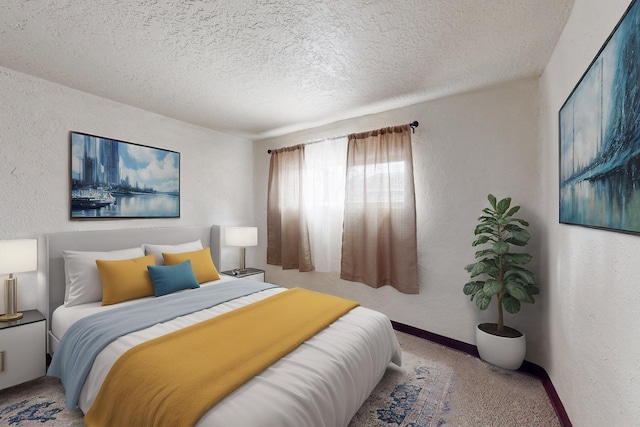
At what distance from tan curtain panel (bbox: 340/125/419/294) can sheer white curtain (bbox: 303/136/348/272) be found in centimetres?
18

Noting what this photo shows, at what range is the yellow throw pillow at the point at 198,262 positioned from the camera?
281 cm

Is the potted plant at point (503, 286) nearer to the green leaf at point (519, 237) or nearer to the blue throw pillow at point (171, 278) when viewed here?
the green leaf at point (519, 237)

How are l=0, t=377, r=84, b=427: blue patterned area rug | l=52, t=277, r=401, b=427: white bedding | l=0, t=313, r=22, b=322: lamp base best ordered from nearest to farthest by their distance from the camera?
l=52, t=277, r=401, b=427: white bedding < l=0, t=377, r=84, b=427: blue patterned area rug < l=0, t=313, r=22, b=322: lamp base

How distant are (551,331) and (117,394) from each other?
2.84m

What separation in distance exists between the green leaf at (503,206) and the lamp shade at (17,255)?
12.4 ft

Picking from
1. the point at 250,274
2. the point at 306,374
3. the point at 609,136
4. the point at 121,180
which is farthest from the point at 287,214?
the point at 609,136

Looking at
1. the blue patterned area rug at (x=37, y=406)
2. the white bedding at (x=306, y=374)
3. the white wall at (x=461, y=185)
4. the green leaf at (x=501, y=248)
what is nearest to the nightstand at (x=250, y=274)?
the white bedding at (x=306, y=374)

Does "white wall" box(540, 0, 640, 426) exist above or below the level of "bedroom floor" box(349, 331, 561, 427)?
above

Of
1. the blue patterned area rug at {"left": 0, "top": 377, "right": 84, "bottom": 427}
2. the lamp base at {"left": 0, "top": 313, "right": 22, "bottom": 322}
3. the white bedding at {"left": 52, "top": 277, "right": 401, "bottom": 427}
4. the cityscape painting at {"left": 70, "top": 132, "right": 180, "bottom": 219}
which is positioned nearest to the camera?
the white bedding at {"left": 52, "top": 277, "right": 401, "bottom": 427}

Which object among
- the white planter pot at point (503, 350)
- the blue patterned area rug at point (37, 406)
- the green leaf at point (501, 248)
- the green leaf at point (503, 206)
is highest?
the green leaf at point (503, 206)

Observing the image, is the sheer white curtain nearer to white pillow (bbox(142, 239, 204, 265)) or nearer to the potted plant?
white pillow (bbox(142, 239, 204, 265))

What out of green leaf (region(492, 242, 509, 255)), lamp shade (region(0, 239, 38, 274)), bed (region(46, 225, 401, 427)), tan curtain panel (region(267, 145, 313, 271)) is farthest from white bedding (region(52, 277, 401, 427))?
tan curtain panel (region(267, 145, 313, 271))

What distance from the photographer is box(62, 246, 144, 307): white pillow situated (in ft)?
7.52

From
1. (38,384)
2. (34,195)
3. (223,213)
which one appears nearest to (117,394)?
(38,384)
